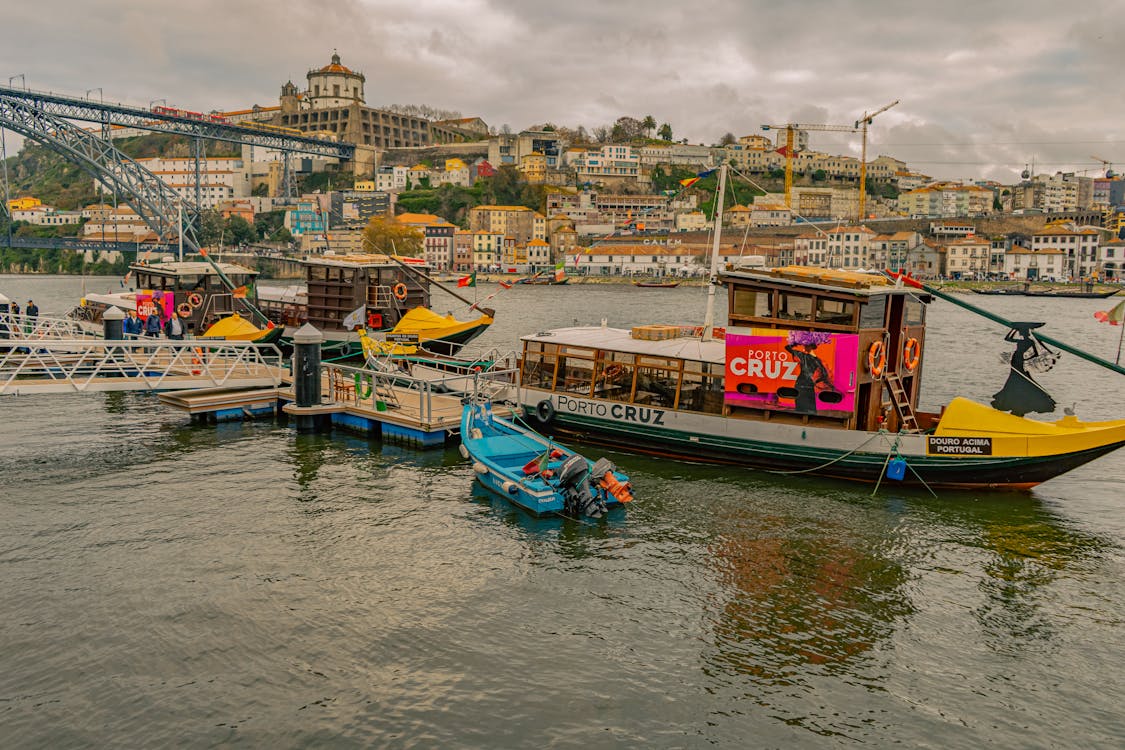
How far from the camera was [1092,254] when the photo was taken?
465 ft

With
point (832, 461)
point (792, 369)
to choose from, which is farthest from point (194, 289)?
point (832, 461)

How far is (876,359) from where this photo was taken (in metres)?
19.8

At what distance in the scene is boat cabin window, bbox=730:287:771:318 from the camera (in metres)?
20.4

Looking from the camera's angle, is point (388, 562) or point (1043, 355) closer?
point (388, 562)

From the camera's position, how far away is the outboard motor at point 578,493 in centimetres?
1769

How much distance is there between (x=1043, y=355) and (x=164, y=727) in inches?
720

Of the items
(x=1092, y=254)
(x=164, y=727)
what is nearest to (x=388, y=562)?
(x=164, y=727)

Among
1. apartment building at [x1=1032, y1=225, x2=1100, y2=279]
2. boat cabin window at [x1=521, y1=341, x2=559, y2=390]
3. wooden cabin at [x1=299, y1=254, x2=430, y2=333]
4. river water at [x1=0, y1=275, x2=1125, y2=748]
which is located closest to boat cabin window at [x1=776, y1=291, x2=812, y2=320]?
river water at [x1=0, y1=275, x2=1125, y2=748]

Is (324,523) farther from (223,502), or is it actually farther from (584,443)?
(584,443)

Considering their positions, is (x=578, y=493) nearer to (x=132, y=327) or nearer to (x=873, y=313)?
(x=873, y=313)

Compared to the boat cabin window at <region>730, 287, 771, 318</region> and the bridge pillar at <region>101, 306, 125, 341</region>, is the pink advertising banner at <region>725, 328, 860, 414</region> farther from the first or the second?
the bridge pillar at <region>101, 306, 125, 341</region>

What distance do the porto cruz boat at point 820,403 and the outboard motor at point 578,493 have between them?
4701 mm

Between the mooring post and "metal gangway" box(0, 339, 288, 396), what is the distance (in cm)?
344

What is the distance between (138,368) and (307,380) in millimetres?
5025
